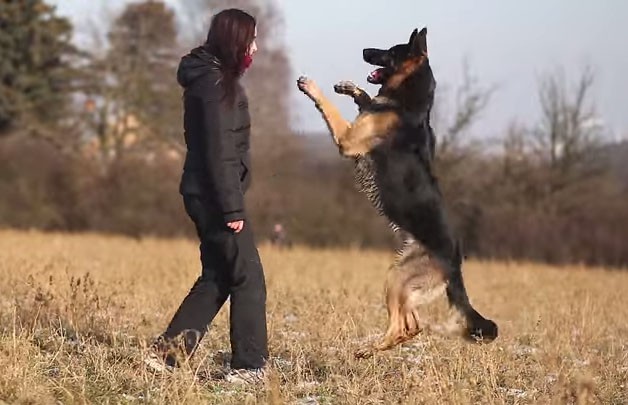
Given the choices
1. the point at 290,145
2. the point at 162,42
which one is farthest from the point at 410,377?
the point at 162,42

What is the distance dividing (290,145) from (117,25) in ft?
48.3

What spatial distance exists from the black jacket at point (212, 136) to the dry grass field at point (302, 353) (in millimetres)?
895

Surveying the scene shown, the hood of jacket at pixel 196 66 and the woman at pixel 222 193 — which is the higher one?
the hood of jacket at pixel 196 66

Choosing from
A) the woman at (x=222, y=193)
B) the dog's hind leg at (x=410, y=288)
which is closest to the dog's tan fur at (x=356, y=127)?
the woman at (x=222, y=193)

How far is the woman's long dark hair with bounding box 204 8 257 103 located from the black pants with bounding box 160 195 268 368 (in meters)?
0.69

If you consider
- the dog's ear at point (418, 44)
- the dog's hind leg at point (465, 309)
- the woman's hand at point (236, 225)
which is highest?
the dog's ear at point (418, 44)

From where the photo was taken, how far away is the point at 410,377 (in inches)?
156

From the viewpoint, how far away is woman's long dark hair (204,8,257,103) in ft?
13.7

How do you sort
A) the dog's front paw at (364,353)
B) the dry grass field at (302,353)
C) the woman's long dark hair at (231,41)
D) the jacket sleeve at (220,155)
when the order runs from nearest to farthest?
the dry grass field at (302,353) < the jacket sleeve at (220,155) < the woman's long dark hair at (231,41) < the dog's front paw at (364,353)

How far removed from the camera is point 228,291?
4355mm

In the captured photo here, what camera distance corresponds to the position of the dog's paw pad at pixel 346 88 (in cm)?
477

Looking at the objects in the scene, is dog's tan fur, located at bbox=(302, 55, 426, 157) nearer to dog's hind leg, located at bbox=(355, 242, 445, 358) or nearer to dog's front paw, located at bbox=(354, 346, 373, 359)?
dog's hind leg, located at bbox=(355, 242, 445, 358)

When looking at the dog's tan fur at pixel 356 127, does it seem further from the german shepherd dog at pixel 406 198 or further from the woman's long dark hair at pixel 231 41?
the woman's long dark hair at pixel 231 41

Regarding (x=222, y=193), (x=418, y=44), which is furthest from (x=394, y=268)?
(x=418, y=44)
